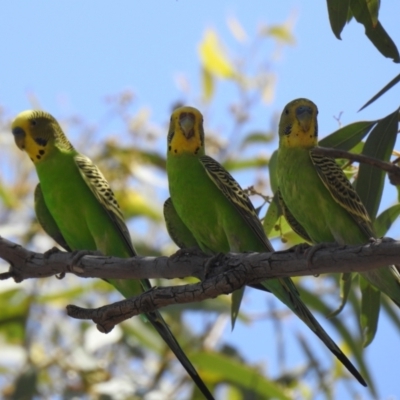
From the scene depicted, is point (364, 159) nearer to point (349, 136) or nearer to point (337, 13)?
point (337, 13)

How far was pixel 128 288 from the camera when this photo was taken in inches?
138

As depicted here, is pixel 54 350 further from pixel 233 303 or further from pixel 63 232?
pixel 233 303

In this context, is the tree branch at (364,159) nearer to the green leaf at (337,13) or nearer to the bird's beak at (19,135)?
the green leaf at (337,13)

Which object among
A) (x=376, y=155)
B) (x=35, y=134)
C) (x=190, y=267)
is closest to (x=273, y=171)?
(x=376, y=155)

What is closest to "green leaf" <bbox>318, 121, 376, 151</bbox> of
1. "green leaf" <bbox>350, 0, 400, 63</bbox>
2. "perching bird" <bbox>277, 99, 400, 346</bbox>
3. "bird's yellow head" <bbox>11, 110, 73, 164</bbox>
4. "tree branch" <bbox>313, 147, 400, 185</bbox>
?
"perching bird" <bbox>277, 99, 400, 346</bbox>

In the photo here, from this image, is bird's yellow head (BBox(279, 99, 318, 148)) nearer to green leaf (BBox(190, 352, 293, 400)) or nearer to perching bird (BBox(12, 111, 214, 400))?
perching bird (BBox(12, 111, 214, 400))

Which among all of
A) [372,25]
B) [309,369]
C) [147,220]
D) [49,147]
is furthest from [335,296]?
[372,25]

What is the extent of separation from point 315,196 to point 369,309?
51 centimetres

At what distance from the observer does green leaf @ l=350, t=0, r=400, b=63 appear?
9.07 feet

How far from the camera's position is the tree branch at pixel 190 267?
7.76 ft

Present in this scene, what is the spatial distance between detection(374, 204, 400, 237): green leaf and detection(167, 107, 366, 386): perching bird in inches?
18.8

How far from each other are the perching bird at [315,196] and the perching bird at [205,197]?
0.17 metres

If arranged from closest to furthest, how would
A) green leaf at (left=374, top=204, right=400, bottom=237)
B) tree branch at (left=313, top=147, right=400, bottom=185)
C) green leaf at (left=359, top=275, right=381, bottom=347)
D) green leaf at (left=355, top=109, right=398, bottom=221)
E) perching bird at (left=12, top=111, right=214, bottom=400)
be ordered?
tree branch at (left=313, top=147, right=400, bottom=185)
green leaf at (left=355, top=109, right=398, bottom=221)
green leaf at (left=359, top=275, right=381, bottom=347)
green leaf at (left=374, top=204, right=400, bottom=237)
perching bird at (left=12, top=111, right=214, bottom=400)

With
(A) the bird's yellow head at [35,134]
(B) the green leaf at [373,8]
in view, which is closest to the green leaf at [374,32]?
(B) the green leaf at [373,8]
